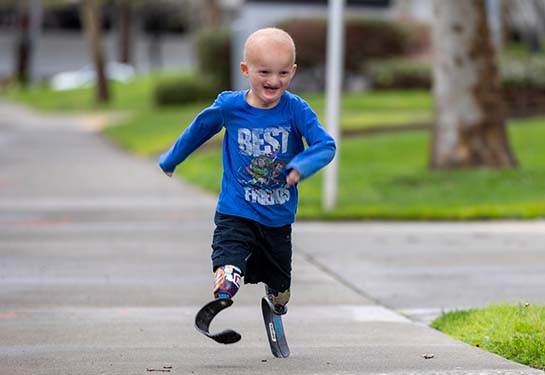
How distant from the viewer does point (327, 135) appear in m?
6.31

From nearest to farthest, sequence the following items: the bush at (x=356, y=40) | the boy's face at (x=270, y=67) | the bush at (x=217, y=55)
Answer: the boy's face at (x=270, y=67) → the bush at (x=356, y=40) → the bush at (x=217, y=55)

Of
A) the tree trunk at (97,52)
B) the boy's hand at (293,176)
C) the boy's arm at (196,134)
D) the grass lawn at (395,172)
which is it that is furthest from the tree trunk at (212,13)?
the boy's hand at (293,176)

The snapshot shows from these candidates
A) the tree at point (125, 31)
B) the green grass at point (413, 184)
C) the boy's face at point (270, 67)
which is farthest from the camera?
the tree at point (125, 31)

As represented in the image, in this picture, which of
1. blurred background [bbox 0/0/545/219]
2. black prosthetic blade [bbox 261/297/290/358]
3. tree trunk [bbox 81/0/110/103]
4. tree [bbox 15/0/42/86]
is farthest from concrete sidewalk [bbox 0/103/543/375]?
tree [bbox 15/0/42/86]

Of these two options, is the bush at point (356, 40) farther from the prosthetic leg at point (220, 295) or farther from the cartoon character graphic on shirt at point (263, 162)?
the prosthetic leg at point (220, 295)

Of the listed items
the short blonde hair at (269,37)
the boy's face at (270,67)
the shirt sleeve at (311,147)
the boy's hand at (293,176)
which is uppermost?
the short blonde hair at (269,37)

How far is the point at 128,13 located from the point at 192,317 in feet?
182

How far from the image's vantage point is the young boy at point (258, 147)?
6.25 metres

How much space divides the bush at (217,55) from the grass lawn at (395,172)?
316cm

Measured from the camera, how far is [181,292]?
30.4 ft

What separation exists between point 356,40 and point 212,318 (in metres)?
28.4

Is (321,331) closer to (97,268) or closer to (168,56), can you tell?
(97,268)

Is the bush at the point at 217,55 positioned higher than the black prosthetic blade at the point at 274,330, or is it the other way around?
the bush at the point at 217,55

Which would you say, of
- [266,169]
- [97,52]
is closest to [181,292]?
[266,169]
